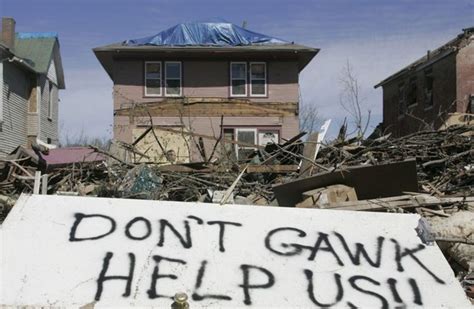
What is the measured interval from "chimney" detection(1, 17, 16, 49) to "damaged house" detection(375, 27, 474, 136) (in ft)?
52.3

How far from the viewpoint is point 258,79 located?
2120 cm

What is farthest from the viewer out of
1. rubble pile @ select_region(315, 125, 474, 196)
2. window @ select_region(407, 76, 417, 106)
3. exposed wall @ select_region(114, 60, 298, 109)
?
window @ select_region(407, 76, 417, 106)

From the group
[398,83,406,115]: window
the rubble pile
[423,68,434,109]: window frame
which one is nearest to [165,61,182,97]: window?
[423,68,434,109]: window frame

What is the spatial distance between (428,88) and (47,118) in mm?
17618

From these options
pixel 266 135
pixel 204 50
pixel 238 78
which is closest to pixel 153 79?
pixel 204 50

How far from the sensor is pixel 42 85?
81.5 ft

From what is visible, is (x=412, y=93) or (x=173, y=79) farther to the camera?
(x=412, y=93)

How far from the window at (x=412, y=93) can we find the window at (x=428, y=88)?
1.50 m

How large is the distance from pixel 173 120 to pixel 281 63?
193 inches

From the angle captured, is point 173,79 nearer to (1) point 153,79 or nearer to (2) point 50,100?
(1) point 153,79

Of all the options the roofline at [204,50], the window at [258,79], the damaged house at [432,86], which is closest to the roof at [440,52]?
the damaged house at [432,86]

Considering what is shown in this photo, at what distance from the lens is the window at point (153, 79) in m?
20.9

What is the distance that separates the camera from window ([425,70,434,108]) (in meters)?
22.4

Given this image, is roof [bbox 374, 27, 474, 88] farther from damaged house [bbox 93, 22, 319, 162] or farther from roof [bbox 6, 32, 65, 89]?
roof [bbox 6, 32, 65, 89]
